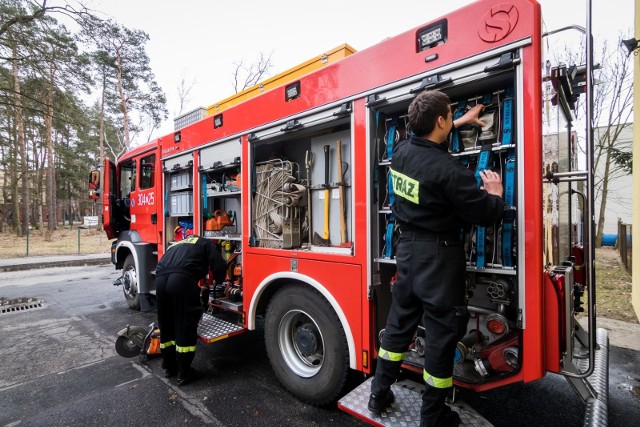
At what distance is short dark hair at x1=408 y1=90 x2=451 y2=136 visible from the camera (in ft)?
6.32

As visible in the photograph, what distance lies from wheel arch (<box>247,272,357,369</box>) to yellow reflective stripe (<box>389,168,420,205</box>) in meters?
1.01

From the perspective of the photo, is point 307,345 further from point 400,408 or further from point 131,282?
point 131,282

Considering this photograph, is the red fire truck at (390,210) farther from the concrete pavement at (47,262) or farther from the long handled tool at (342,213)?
the concrete pavement at (47,262)

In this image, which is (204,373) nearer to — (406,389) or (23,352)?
(406,389)

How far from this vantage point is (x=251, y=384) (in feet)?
10.7

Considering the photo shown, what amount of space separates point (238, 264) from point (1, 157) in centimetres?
3432

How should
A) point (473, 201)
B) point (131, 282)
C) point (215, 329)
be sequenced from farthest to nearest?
point (131, 282) → point (215, 329) → point (473, 201)

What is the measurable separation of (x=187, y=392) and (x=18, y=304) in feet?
18.6

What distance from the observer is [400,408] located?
2.19m

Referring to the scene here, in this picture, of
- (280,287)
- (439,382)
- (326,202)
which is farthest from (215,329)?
(439,382)

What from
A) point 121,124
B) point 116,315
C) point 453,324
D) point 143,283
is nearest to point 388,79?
point 453,324

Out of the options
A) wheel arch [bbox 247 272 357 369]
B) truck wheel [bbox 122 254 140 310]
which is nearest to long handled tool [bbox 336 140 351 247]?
wheel arch [bbox 247 272 357 369]

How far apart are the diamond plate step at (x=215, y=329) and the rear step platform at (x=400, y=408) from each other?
163 cm

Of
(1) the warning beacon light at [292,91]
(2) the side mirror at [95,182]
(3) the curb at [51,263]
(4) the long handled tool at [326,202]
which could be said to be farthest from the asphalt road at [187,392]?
(3) the curb at [51,263]
